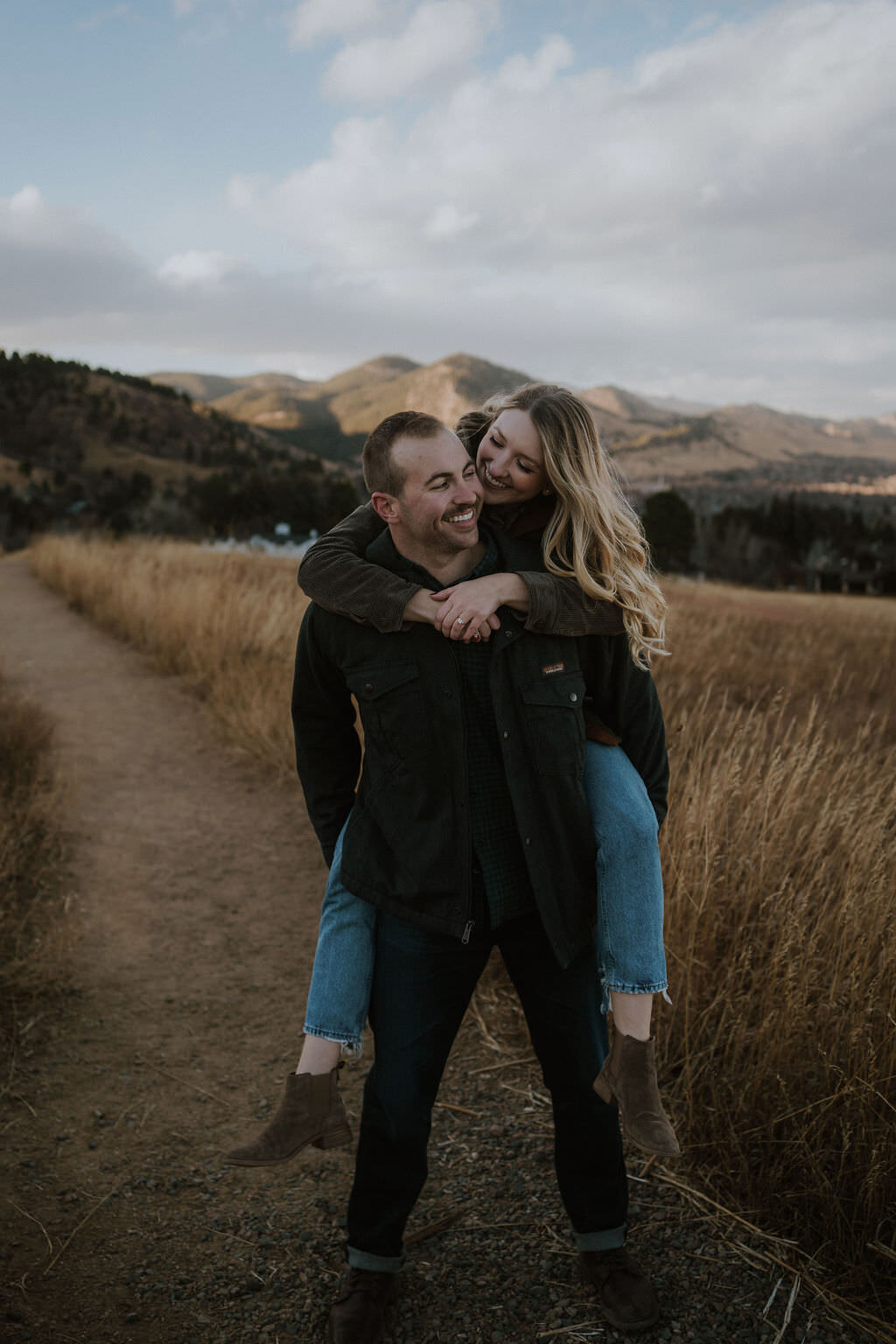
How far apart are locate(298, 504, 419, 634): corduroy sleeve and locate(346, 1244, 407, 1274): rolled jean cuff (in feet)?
4.71

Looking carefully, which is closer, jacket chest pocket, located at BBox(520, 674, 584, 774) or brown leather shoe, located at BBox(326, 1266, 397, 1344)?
jacket chest pocket, located at BBox(520, 674, 584, 774)

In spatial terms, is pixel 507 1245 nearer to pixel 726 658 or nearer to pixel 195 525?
pixel 726 658

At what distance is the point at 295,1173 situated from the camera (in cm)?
268

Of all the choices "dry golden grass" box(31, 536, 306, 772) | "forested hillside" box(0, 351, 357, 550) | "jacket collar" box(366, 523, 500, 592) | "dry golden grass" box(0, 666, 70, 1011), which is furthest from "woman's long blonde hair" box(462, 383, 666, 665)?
"forested hillside" box(0, 351, 357, 550)

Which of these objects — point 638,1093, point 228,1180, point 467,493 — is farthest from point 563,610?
point 228,1180

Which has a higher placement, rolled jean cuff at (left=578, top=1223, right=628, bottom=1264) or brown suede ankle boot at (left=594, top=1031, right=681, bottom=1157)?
brown suede ankle boot at (left=594, top=1031, right=681, bottom=1157)

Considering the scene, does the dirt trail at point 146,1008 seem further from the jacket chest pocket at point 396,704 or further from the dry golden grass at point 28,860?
the jacket chest pocket at point 396,704

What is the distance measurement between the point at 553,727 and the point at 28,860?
3790mm

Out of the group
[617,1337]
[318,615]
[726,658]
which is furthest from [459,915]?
[726,658]

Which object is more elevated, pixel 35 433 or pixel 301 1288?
pixel 35 433

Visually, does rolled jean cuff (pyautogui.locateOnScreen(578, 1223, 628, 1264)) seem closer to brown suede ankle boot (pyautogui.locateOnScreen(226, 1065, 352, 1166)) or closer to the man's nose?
brown suede ankle boot (pyautogui.locateOnScreen(226, 1065, 352, 1166))

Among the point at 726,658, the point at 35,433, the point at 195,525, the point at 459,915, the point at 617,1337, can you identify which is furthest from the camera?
the point at 35,433

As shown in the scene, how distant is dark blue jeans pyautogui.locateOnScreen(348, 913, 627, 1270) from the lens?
6.22 feet

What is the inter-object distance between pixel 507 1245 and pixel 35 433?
75370 mm
